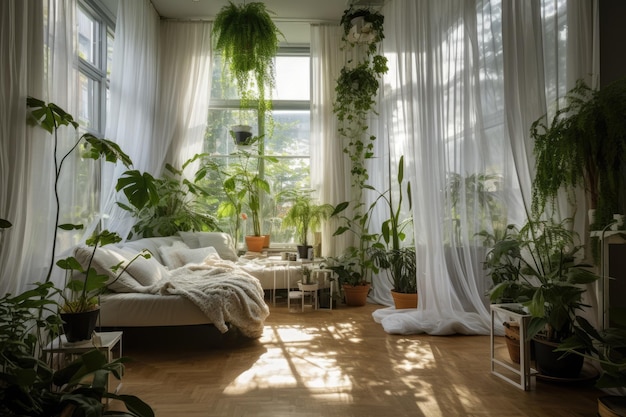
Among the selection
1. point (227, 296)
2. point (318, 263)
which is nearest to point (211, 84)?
point (318, 263)

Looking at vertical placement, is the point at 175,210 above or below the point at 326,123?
below

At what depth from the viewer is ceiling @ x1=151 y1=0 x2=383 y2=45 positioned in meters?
5.26

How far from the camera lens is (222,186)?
587 centimetres

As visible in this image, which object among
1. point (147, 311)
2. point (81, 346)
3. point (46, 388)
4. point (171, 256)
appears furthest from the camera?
point (171, 256)

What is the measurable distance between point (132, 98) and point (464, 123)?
3334mm

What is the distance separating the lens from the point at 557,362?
251 cm

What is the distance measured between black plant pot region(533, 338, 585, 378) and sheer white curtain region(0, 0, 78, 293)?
301 cm

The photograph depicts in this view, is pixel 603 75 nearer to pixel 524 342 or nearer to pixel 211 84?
pixel 524 342

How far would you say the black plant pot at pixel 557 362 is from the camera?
2.49 metres

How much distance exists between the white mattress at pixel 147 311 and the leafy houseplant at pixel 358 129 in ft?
6.77

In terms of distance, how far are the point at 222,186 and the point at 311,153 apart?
1302mm

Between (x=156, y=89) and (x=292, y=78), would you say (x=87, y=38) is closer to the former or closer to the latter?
(x=156, y=89)

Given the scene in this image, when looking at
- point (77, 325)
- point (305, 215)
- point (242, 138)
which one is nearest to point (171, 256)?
point (305, 215)

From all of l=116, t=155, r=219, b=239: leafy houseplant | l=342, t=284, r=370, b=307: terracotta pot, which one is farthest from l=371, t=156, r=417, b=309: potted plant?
l=116, t=155, r=219, b=239: leafy houseplant
